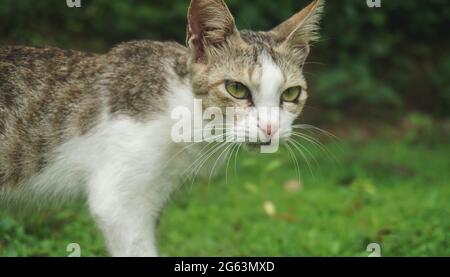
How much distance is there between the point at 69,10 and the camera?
6016 millimetres

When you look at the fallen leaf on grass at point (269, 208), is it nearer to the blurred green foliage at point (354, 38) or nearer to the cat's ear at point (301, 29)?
the blurred green foliage at point (354, 38)

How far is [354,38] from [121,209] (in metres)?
5.86

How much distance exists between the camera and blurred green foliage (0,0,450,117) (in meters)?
7.32

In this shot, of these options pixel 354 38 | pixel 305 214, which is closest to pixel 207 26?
pixel 305 214

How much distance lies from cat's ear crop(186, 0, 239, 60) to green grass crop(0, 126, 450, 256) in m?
0.91

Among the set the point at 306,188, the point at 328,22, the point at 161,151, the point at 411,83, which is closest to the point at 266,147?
the point at 161,151

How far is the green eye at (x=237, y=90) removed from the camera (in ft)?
10.5

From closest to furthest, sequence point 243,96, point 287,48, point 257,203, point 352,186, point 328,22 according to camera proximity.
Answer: point 243,96
point 287,48
point 257,203
point 352,186
point 328,22

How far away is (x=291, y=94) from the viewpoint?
3.40m

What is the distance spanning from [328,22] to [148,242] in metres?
5.25

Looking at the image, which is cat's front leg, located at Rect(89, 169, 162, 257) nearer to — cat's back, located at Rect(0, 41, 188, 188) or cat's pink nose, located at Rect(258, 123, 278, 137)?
cat's back, located at Rect(0, 41, 188, 188)

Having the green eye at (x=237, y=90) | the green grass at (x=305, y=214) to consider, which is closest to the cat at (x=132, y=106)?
the green eye at (x=237, y=90)

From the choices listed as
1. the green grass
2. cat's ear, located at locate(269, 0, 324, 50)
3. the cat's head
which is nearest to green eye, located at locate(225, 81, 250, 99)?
the cat's head
